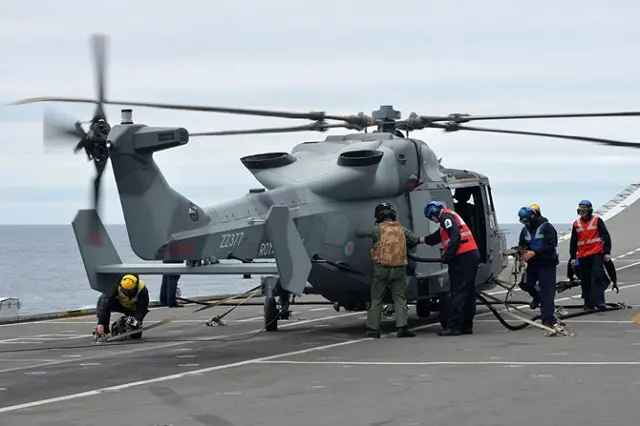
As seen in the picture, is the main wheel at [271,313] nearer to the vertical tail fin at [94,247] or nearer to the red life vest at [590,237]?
the vertical tail fin at [94,247]

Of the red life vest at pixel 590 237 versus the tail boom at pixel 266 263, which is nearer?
the tail boom at pixel 266 263

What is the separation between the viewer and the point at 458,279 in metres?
18.6

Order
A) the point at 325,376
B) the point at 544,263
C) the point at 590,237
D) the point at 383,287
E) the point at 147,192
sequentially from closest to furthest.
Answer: the point at 325,376 → the point at 147,192 → the point at 383,287 → the point at 544,263 → the point at 590,237

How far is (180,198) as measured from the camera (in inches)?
644

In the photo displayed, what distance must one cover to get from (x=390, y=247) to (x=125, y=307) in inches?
168

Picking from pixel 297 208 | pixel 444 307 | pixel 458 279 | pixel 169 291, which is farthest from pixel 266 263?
pixel 169 291

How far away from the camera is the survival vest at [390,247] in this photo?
60.1 feet

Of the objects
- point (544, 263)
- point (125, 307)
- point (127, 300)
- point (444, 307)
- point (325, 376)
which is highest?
point (544, 263)

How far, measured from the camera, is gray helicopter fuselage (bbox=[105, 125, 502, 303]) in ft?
52.3

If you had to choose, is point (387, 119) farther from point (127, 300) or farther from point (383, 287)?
point (127, 300)

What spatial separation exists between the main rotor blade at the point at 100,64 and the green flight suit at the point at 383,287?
4.75 metres

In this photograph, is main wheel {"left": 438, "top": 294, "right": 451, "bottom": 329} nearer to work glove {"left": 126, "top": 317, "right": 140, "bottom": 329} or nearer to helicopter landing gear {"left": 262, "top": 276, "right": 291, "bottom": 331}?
helicopter landing gear {"left": 262, "top": 276, "right": 291, "bottom": 331}

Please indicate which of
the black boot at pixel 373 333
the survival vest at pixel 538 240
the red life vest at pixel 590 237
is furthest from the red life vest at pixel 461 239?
the red life vest at pixel 590 237

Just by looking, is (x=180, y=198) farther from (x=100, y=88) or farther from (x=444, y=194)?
(x=444, y=194)
